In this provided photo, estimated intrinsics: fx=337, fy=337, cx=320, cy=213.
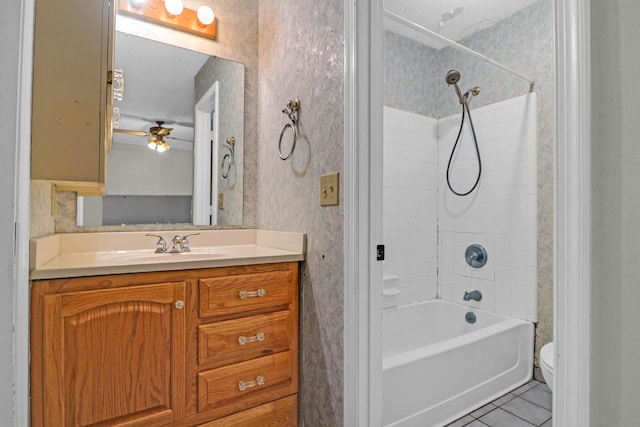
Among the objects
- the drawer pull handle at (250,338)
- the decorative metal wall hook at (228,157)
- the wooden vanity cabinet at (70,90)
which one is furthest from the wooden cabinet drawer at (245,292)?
the decorative metal wall hook at (228,157)

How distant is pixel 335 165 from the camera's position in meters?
1.33

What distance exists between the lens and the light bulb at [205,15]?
185cm

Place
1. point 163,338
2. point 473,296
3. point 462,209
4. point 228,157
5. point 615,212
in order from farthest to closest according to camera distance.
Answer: point 462,209, point 473,296, point 228,157, point 163,338, point 615,212

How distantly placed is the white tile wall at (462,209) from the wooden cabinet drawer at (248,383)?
1222mm

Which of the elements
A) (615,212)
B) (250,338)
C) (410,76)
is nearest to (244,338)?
(250,338)

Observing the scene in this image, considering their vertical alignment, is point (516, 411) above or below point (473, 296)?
below

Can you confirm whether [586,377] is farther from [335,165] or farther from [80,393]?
[80,393]

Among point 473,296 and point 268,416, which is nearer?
point 268,416

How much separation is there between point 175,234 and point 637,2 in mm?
1842

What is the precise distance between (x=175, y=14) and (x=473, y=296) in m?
2.66

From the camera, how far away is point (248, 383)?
4.55ft

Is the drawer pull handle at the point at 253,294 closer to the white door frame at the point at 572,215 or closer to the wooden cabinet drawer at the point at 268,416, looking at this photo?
the wooden cabinet drawer at the point at 268,416

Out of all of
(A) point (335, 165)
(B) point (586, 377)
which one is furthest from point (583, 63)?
(A) point (335, 165)

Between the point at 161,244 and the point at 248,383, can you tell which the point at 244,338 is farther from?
the point at 161,244
